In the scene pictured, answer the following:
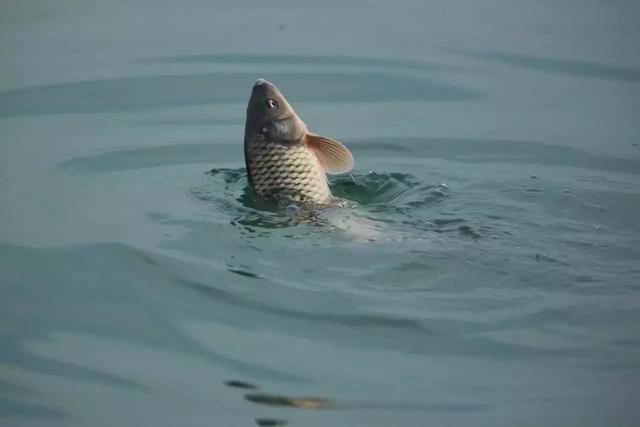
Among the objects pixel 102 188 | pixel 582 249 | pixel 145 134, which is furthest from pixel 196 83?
pixel 582 249

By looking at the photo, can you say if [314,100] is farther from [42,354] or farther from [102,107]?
[42,354]

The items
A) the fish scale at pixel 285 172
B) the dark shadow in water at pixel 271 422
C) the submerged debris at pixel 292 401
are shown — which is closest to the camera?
the dark shadow in water at pixel 271 422

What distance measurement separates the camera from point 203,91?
10070mm

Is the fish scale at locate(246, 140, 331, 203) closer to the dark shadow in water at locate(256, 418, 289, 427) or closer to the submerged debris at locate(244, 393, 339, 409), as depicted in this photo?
the submerged debris at locate(244, 393, 339, 409)

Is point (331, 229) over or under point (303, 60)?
under

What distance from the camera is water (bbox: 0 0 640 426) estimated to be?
17.1 feet

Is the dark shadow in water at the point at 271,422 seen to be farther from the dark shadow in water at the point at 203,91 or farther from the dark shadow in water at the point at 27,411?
the dark shadow in water at the point at 203,91

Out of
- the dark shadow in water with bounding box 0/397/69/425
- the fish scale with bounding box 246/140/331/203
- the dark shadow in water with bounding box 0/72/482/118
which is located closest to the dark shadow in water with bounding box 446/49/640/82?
the dark shadow in water with bounding box 0/72/482/118

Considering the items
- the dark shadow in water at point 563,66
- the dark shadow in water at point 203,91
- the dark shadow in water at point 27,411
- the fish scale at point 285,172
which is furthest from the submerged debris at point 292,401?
the dark shadow in water at point 563,66

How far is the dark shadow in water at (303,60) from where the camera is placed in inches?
417

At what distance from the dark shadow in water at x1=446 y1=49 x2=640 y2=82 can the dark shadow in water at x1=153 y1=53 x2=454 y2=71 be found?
0.48 m

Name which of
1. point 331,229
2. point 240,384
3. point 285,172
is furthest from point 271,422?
point 285,172

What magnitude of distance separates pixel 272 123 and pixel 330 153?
15.6 inches

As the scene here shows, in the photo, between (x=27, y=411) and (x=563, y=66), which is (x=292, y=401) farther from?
(x=563, y=66)
